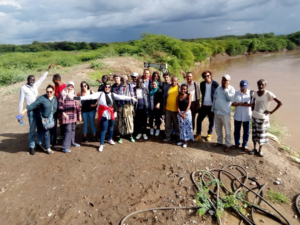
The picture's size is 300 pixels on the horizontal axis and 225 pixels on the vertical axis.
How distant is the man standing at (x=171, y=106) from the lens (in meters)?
4.70

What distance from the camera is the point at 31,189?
3719mm

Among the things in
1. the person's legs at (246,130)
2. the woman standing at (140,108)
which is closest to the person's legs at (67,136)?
the woman standing at (140,108)

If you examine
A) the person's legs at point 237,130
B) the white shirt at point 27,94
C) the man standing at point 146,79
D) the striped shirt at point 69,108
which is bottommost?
the person's legs at point 237,130

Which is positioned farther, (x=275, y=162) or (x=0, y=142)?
(x=0, y=142)

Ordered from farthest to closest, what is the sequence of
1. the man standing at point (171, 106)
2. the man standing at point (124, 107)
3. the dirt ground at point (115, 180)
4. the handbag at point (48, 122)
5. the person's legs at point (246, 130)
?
the man standing at point (171, 106), the man standing at point (124, 107), the person's legs at point (246, 130), the handbag at point (48, 122), the dirt ground at point (115, 180)

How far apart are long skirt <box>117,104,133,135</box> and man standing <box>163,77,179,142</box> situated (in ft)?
2.75

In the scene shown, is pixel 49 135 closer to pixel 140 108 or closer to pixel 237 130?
pixel 140 108

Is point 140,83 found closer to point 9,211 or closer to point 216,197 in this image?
point 216,197

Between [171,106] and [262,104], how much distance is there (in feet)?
6.14

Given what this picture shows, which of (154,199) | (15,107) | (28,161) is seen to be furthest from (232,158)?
(15,107)

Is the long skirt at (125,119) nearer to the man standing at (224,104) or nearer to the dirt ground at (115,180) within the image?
the dirt ground at (115,180)

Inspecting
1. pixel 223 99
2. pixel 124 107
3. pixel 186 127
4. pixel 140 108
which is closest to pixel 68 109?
pixel 124 107

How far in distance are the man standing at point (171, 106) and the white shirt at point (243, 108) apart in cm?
128

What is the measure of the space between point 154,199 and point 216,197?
1016 mm
